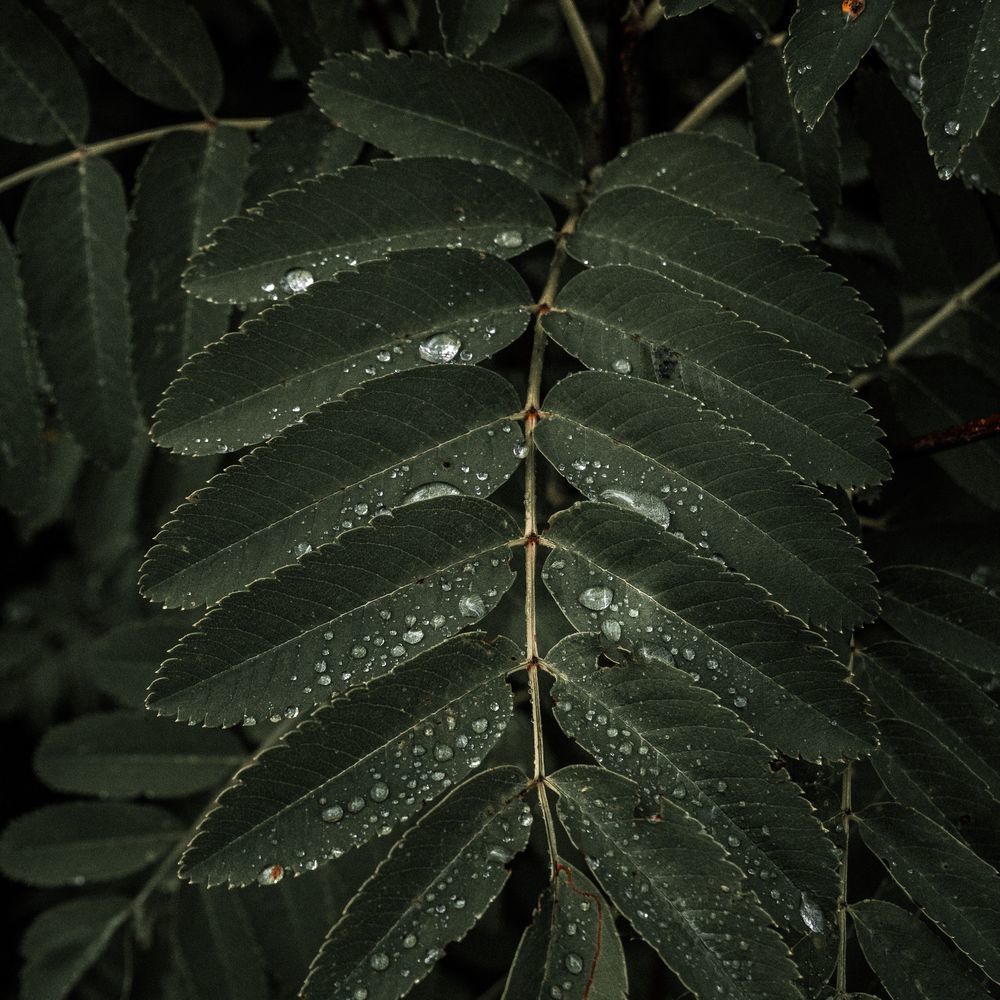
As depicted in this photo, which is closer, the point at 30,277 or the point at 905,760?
the point at 905,760

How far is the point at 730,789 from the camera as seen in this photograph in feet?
3.19

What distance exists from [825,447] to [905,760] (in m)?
0.40

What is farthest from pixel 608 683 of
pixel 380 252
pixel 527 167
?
pixel 527 167

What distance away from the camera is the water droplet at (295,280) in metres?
1.27

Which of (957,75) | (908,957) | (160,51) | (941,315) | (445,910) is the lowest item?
(445,910)

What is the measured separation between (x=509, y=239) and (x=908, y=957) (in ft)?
3.44

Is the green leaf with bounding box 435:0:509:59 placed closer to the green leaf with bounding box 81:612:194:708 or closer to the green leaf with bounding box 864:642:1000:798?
the green leaf with bounding box 864:642:1000:798

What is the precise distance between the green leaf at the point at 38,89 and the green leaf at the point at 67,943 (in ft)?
4.85

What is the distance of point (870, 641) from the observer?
1.28 metres

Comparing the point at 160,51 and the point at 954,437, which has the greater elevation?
Answer: the point at 954,437

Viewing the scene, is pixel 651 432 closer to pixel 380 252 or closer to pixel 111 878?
pixel 380 252

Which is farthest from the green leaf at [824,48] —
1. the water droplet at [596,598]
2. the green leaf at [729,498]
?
the water droplet at [596,598]

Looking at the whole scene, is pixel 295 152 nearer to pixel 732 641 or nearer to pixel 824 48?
pixel 824 48

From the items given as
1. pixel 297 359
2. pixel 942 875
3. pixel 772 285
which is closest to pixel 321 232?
pixel 297 359
